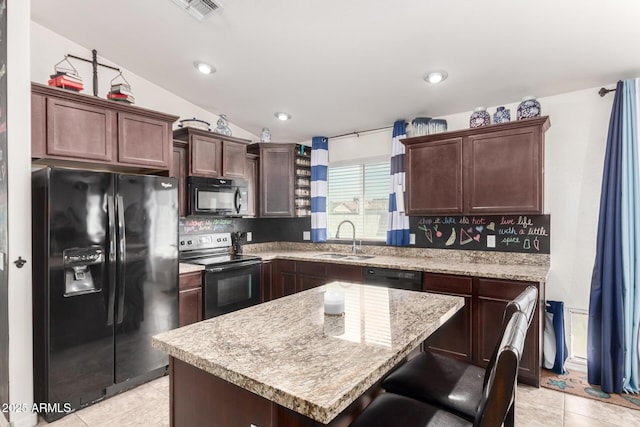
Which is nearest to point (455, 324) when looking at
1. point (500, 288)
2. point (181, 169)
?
point (500, 288)

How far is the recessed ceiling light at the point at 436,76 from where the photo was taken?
9.22 feet

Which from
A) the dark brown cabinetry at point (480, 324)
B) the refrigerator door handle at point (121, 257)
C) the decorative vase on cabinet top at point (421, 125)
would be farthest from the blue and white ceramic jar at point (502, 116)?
the refrigerator door handle at point (121, 257)

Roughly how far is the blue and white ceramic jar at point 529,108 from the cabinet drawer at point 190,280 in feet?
10.6

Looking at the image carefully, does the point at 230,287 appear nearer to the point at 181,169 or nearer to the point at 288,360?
the point at 181,169

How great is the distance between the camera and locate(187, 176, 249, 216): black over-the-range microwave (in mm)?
3490

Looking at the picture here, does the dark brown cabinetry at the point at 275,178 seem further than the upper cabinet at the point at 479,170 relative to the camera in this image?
Yes

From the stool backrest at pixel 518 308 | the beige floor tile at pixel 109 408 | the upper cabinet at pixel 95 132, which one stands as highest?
the upper cabinet at pixel 95 132

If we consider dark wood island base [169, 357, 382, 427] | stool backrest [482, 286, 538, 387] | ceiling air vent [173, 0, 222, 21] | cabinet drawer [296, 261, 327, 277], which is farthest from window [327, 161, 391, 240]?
dark wood island base [169, 357, 382, 427]

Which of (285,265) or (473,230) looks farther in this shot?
(285,265)

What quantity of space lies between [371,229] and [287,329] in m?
2.96

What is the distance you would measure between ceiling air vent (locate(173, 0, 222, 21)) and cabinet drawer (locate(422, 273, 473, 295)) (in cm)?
271

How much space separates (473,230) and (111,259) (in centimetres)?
322

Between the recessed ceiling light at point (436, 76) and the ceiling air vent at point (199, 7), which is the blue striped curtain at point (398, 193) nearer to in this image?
the recessed ceiling light at point (436, 76)

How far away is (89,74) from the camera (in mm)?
3156
